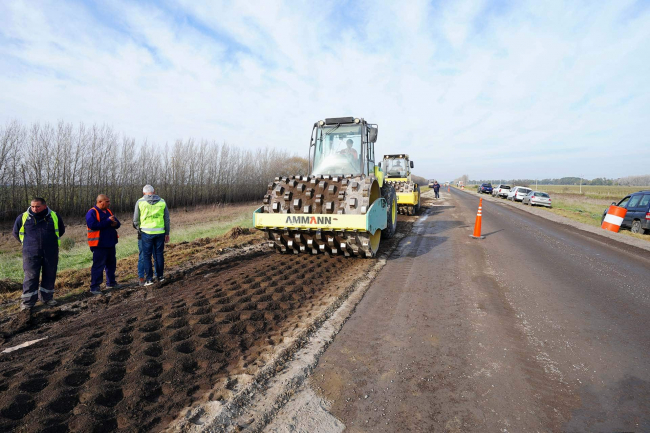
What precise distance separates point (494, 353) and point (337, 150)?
6288mm

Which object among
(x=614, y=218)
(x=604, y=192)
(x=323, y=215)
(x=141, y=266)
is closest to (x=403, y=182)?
(x=614, y=218)

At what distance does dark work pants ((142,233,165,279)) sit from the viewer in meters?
5.82

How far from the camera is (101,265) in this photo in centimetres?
554

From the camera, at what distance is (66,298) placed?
5367 millimetres

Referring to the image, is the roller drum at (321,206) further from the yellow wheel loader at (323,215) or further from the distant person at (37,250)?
A: the distant person at (37,250)

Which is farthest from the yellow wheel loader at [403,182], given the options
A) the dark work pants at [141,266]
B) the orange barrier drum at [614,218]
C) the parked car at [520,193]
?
the parked car at [520,193]

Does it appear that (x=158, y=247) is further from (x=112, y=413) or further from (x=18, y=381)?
A: (x=112, y=413)

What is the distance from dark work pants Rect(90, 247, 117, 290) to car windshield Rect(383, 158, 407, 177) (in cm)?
1419

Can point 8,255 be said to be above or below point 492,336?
below

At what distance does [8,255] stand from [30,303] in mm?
8620

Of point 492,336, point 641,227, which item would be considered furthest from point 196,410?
point 641,227

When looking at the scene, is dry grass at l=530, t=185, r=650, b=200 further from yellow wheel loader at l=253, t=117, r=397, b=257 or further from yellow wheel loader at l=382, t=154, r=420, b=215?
yellow wheel loader at l=253, t=117, r=397, b=257

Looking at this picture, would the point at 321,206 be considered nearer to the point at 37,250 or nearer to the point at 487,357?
the point at 487,357

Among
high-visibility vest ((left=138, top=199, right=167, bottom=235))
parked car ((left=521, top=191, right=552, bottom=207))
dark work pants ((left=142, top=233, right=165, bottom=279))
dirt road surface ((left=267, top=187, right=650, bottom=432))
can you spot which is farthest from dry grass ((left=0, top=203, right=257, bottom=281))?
parked car ((left=521, top=191, right=552, bottom=207))
